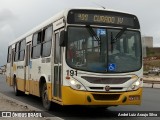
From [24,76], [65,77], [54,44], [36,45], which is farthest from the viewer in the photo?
[24,76]

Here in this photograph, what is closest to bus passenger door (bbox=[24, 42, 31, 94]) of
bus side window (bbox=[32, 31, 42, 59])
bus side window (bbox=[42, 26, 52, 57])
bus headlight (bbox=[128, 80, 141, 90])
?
bus side window (bbox=[32, 31, 42, 59])

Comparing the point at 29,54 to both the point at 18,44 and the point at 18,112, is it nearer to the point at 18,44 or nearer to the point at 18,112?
the point at 18,44

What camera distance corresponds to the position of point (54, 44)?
43.5ft

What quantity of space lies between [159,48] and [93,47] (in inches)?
4789

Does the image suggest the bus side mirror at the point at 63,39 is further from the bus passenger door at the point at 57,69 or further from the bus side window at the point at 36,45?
the bus side window at the point at 36,45

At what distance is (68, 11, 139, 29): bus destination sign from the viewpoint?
480 inches

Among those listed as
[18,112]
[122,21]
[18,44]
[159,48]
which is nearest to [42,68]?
[18,112]

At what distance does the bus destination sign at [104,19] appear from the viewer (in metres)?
12.2

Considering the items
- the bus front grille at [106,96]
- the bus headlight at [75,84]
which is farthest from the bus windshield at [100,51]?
the bus front grille at [106,96]

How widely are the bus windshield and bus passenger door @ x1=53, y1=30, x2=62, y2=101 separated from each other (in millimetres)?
676

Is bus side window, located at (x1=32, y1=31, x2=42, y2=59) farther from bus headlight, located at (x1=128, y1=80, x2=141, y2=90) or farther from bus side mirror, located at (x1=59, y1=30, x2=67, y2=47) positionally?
bus headlight, located at (x1=128, y1=80, x2=141, y2=90)

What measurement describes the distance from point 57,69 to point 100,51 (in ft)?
5.14

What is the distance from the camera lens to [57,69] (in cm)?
1275

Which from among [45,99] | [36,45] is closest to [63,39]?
[45,99]
